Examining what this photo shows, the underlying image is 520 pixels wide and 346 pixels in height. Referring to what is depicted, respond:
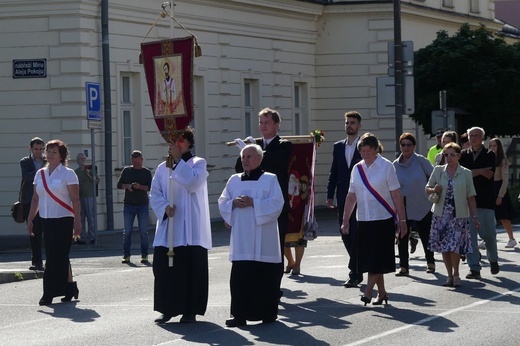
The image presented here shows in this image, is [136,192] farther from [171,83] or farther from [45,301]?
[171,83]

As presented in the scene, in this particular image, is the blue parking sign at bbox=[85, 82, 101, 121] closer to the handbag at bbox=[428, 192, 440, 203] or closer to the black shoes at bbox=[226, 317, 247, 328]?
the handbag at bbox=[428, 192, 440, 203]

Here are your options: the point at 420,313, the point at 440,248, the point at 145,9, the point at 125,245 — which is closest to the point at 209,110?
the point at 145,9

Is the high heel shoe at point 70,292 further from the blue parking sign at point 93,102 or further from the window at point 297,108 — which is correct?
the window at point 297,108

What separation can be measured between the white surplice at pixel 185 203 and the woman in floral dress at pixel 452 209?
3.94 meters

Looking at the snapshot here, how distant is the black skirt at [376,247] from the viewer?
14.6 m

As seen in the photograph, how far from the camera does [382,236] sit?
48.2ft

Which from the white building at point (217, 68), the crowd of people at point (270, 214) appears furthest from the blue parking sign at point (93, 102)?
the crowd of people at point (270, 214)

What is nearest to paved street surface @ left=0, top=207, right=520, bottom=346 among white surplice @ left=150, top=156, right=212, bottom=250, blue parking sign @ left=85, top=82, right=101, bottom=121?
white surplice @ left=150, top=156, right=212, bottom=250

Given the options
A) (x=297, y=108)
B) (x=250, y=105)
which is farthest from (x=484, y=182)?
(x=297, y=108)

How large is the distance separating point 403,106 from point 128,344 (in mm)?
17085

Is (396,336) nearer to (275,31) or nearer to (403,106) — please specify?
(403,106)

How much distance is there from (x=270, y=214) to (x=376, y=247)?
173 centimetres

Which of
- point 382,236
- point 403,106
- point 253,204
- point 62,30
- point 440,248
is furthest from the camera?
point 62,30

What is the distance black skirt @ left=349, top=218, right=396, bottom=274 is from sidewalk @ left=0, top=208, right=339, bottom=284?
635cm
